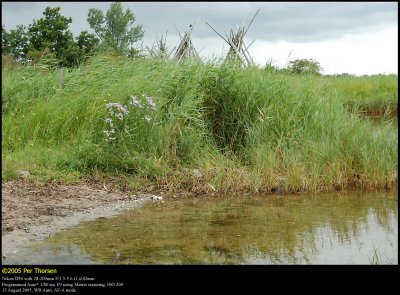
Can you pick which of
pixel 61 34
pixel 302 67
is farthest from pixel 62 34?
pixel 302 67

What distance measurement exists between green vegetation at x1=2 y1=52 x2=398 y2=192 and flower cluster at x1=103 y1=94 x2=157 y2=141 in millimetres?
22

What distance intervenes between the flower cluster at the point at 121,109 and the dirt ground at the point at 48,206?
3.00 ft

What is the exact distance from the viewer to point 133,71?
9.14m

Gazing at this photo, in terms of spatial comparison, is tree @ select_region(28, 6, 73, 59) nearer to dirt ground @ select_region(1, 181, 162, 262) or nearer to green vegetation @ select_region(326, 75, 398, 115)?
green vegetation @ select_region(326, 75, 398, 115)

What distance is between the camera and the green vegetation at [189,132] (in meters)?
7.46

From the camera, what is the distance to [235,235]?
5.48m

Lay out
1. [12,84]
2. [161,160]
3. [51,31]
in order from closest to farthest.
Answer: [161,160]
[12,84]
[51,31]

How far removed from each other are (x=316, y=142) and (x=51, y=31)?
11328 mm

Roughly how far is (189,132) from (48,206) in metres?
2.62

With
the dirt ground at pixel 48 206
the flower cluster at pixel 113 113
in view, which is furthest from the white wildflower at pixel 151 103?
the dirt ground at pixel 48 206

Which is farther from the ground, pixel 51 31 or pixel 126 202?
pixel 51 31

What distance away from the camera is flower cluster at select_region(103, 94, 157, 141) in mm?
7531

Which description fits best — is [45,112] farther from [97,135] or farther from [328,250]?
[328,250]
